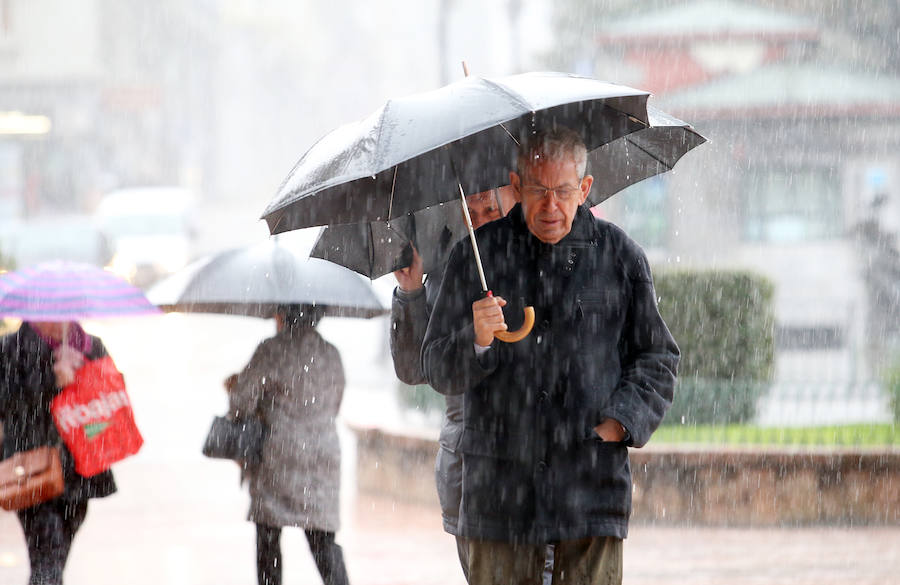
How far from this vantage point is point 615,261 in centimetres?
358

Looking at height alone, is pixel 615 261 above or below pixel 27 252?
below

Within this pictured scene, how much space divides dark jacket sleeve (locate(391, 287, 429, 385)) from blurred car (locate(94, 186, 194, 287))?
2340 cm

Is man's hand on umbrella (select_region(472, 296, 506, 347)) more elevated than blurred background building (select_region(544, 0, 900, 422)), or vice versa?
blurred background building (select_region(544, 0, 900, 422))

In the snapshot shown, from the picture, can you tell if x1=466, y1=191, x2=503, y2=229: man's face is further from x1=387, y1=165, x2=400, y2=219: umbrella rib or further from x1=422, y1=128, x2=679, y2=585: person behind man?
x1=422, y1=128, x2=679, y2=585: person behind man

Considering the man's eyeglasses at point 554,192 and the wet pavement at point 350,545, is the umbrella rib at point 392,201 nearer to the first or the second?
the man's eyeglasses at point 554,192

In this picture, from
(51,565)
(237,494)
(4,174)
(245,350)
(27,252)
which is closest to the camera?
(51,565)

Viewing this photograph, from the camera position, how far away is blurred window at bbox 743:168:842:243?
73.5 feet

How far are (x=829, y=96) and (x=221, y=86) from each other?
194 ft

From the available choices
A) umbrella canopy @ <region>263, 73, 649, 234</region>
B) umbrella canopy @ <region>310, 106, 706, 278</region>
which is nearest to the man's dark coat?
umbrella canopy @ <region>263, 73, 649, 234</region>

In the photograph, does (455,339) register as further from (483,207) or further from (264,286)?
(264,286)

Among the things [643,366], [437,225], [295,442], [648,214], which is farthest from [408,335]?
[648,214]

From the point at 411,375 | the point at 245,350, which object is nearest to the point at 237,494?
the point at 411,375

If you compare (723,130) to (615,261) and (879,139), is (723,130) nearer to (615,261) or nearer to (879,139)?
(879,139)

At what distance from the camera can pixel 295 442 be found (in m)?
5.48
